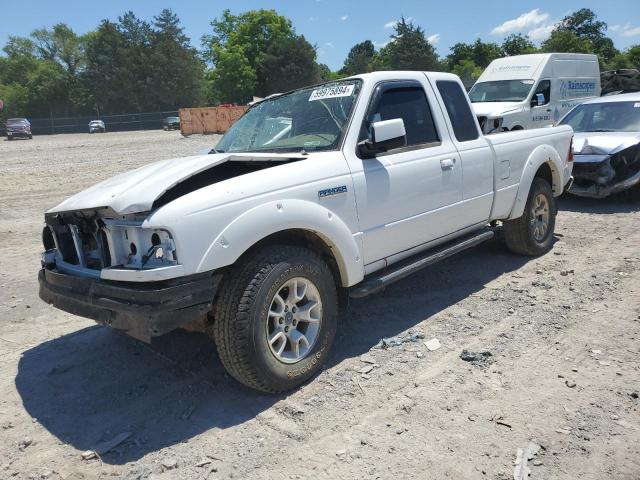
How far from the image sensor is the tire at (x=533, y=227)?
19.4ft

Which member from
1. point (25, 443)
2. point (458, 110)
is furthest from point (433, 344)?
point (25, 443)

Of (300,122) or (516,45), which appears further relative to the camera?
(516,45)

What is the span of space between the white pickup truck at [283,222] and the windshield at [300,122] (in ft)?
0.04

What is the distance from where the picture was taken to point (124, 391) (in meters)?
3.66

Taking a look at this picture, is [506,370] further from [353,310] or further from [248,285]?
[248,285]

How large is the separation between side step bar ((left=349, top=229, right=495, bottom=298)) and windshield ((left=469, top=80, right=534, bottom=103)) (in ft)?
31.5

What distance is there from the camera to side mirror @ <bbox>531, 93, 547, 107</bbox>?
43.9ft

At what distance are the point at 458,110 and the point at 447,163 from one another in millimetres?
769

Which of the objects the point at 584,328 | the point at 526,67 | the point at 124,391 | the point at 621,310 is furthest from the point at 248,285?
the point at 526,67

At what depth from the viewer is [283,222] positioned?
3.35 meters

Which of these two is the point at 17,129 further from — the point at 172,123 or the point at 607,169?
the point at 607,169

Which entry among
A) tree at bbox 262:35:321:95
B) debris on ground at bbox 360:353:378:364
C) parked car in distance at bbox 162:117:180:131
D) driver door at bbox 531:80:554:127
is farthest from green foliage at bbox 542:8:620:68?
debris on ground at bbox 360:353:378:364

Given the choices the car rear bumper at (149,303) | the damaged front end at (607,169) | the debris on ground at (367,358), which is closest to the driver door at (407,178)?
the debris on ground at (367,358)

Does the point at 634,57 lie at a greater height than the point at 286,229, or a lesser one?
greater
